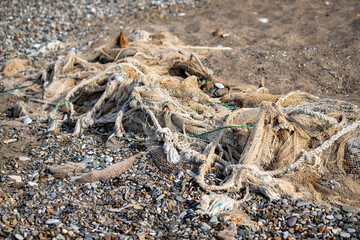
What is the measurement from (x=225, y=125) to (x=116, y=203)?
4.25ft

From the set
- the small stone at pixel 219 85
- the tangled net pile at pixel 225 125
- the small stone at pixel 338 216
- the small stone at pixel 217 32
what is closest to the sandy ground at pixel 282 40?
the small stone at pixel 217 32

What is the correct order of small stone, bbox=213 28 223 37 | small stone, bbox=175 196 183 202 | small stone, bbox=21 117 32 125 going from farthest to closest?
1. small stone, bbox=213 28 223 37
2. small stone, bbox=21 117 32 125
3. small stone, bbox=175 196 183 202

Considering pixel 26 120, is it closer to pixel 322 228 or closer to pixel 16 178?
pixel 16 178

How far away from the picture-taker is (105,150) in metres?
3.76

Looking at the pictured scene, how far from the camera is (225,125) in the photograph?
11.5 ft

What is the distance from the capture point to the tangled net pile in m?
3.08

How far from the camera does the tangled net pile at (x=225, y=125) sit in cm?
308

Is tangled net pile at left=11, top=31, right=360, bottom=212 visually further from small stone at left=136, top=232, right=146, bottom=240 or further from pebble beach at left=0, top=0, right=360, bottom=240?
small stone at left=136, top=232, right=146, bottom=240

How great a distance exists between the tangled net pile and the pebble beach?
0.11m

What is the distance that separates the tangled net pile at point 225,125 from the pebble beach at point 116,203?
0.11 meters

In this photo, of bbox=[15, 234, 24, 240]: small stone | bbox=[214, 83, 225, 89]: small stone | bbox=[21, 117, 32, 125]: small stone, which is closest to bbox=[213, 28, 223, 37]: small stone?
bbox=[214, 83, 225, 89]: small stone

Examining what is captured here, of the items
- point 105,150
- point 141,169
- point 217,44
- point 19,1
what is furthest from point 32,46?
point 141,169

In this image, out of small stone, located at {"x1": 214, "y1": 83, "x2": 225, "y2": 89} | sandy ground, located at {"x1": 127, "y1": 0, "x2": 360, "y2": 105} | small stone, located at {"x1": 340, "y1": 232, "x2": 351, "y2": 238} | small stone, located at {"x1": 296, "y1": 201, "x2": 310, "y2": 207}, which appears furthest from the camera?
sandy ground, located at {"x1": 127, "y1": 0, "x2": 360, "y2": 105}

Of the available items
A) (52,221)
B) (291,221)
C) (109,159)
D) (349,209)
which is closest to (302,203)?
(291,221)
